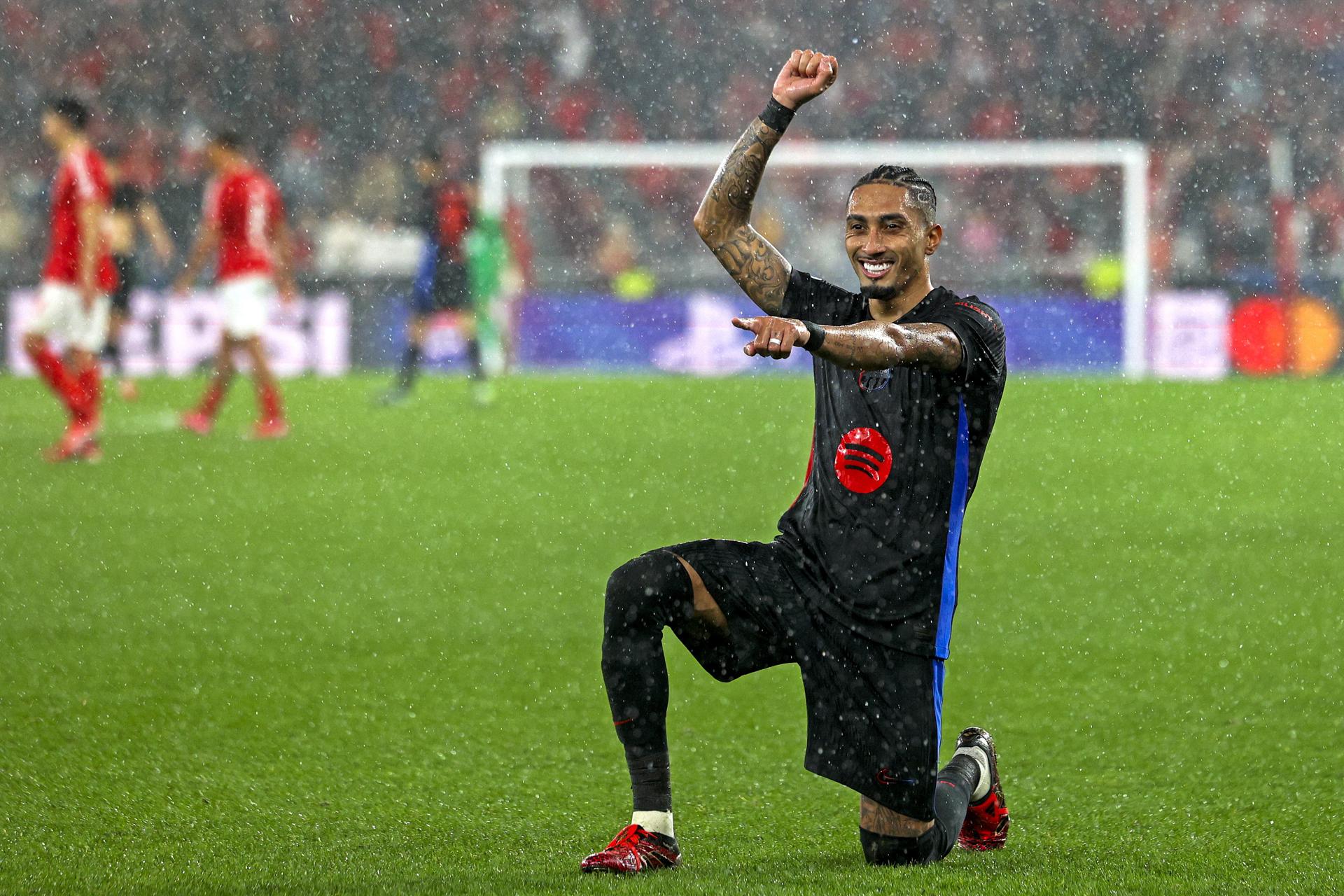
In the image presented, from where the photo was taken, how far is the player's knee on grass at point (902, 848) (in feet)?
11.5

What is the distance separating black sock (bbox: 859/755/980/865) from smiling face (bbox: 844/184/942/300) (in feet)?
3.30

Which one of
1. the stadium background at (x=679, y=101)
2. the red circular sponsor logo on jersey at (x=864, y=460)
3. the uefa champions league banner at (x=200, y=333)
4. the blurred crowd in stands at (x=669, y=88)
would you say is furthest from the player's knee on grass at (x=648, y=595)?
the blurred crowd in stands at (x=669, y=88)

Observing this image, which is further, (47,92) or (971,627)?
(47,92)

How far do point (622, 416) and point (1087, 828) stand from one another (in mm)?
8920

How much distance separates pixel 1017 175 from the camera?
19672 mm

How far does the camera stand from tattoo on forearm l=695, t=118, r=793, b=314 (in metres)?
3.82

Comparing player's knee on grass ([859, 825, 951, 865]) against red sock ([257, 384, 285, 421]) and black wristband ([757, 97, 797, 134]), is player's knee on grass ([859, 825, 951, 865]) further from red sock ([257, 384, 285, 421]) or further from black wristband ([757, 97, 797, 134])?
red sock ([257, 384, 285, 421])

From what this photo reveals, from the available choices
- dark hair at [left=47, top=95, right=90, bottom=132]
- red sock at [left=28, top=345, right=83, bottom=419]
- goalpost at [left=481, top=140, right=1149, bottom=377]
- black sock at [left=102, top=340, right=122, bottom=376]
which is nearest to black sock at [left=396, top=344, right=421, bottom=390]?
black sock at [left=102, top=340, right=122, bottom=376]

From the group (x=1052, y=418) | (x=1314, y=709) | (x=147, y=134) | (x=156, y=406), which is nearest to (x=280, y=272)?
(x=156, y=406)

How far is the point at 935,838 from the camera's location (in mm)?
3547

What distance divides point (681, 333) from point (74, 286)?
24.9ft

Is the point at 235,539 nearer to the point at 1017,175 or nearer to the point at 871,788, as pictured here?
the point at 871,788

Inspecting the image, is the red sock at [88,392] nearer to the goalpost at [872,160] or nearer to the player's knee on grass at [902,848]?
the player's knee on grass at [902,848]

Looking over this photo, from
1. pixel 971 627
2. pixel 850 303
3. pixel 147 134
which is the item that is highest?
pixel 147 134
